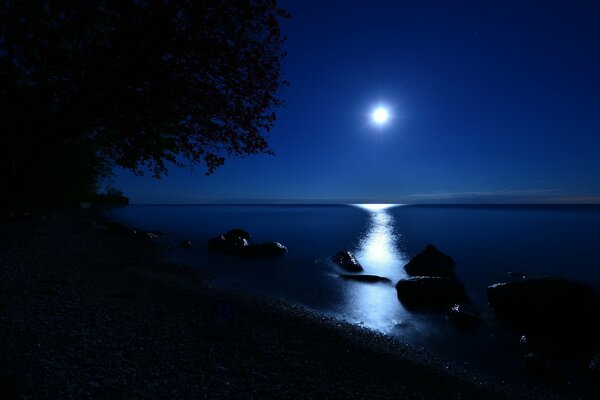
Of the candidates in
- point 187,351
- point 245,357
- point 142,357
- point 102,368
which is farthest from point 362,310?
point 102,368

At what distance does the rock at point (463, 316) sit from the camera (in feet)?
45.7

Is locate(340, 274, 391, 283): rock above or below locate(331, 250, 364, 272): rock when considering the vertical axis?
below

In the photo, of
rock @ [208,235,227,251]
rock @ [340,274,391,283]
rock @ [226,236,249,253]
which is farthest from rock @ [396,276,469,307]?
rock @ [208,235,227,251]

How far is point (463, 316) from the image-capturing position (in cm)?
1410

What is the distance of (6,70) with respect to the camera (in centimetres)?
665

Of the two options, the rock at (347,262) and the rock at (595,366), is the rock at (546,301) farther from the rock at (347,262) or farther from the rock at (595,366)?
the rock at (347,262)

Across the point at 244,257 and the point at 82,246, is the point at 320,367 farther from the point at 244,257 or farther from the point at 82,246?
the point at 82,246

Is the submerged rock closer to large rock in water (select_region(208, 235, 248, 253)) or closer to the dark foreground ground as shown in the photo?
large rock in water (select_region(208, 235, 248, 253))

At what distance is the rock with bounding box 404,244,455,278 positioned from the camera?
2284 cm

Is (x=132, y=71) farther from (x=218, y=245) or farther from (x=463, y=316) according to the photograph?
(x=218, y=245)

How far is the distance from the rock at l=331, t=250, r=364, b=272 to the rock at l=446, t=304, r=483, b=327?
11.1 m

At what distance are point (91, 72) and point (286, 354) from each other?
927cm

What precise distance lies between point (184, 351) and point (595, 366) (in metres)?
14.2

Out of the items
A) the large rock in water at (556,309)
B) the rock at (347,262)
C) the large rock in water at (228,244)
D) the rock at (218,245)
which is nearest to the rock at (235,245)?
the large rock in water at (228,244)
